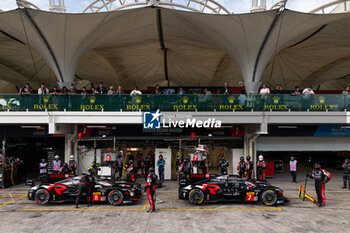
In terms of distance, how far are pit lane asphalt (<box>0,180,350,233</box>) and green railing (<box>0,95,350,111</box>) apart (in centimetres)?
588

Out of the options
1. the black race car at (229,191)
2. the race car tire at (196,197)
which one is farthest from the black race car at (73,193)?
the black race car at (229,191)

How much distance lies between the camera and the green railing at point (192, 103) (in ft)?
52.5

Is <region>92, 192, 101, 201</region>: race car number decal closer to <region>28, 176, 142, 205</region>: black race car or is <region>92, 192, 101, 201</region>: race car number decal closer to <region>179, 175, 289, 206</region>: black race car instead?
<region>28, 176, 142, 205</region>: black race car

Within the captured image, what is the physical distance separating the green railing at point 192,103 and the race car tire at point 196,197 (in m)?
6.16

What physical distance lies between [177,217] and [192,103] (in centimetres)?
811

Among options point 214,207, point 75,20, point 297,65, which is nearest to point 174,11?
point 75,20

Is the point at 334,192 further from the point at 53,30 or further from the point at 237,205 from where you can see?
the point at 53,30

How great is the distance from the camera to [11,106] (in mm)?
15891

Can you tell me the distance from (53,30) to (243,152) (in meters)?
16.2

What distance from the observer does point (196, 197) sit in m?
11.2

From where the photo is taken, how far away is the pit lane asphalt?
8281 mm

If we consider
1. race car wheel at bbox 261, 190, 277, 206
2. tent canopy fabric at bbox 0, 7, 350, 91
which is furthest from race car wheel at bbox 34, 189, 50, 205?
tent canopy fabric at bbox 0, 7, 350, 91

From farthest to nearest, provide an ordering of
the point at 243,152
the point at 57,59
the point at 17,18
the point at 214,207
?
the point at 57,59 < the point at 243,152 < the point at 17,18 < the point at 214,207

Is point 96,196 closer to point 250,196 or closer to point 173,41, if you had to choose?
point 250,196
